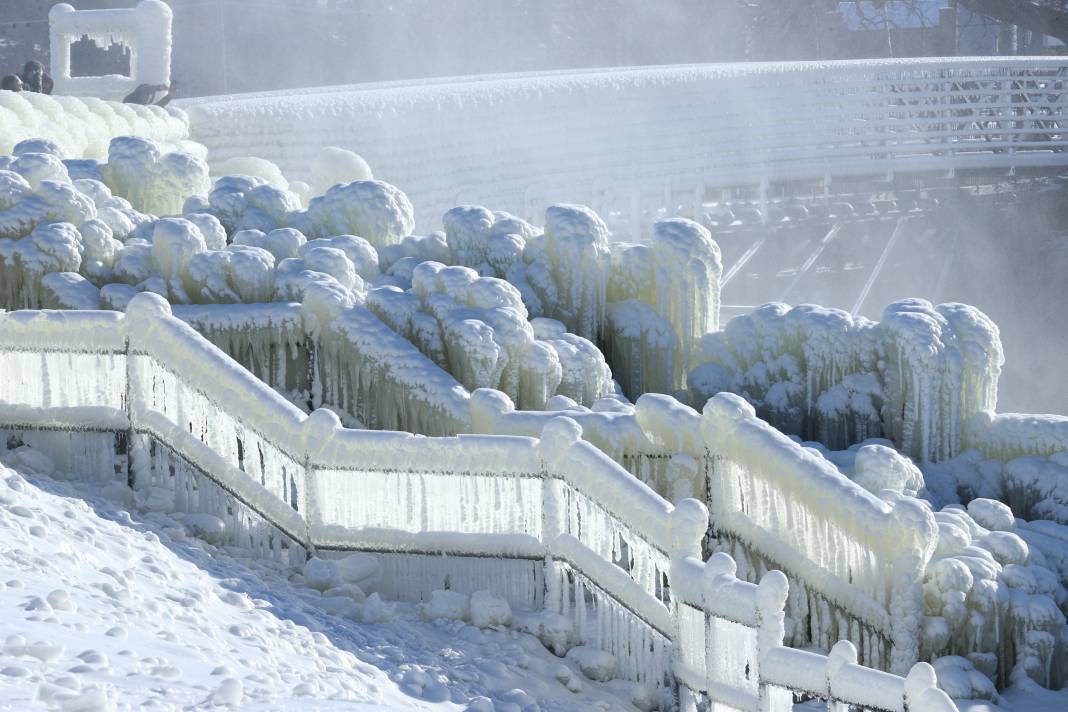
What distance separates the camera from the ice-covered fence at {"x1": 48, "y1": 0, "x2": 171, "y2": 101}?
21.1 metres

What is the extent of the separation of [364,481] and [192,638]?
2113mm

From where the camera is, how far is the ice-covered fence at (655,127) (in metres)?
21.1

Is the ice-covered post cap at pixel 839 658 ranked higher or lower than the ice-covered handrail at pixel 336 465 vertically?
lower

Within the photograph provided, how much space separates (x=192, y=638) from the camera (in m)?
7.33

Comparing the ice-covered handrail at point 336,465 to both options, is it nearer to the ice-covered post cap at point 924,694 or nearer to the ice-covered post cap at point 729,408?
the ice-covered post cap at point 729,408

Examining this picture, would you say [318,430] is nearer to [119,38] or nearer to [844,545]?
[844,545]

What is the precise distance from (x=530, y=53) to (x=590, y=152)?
26870 millimetres

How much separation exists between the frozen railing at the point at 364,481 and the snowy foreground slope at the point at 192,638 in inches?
12.7

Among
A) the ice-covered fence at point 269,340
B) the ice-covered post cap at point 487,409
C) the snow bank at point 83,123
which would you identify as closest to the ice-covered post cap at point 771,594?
the ice-covered post cap at point 487,409

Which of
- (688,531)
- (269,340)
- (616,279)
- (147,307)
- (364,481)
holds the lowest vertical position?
(688,531)

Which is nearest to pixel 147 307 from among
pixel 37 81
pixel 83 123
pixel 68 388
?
pixel 68 388

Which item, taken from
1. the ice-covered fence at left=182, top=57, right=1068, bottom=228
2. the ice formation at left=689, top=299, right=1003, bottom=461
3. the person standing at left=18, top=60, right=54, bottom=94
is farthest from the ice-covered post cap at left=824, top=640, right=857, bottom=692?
the person standing at left=18, top=60, right=54, bottom=94

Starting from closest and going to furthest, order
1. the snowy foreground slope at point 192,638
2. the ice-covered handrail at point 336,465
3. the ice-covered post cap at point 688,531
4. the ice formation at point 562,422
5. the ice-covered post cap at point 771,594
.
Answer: the snowy foreground slope at point 192,638 < the ice-covered post cap at point 771,594 < the ice-covered post cap at point 688,531 < the ice-covered handrail at point 336,465 < the ice formation at point 562,422

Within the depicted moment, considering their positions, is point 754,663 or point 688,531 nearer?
point 754,663
